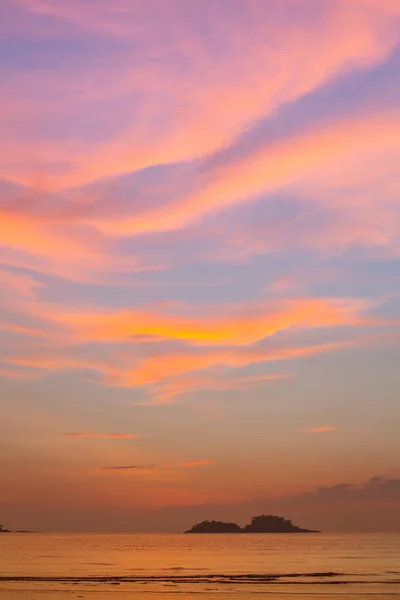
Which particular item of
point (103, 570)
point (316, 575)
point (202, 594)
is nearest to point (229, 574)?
point (316, 575)

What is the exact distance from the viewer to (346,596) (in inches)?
3083

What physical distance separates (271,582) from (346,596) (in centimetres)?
2097

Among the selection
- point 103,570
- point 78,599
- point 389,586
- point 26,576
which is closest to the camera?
point 78,599

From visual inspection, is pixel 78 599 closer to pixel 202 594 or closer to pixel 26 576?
pixel 202 594

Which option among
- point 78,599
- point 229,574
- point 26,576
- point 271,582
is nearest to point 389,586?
point 271,582

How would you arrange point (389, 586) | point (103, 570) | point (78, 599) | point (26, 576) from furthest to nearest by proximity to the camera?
point (103, 570) < point (26, 576) < point (389, 586) < point (78, 599)

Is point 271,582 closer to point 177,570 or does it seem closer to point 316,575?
point 316,575

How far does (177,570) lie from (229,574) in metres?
14.9

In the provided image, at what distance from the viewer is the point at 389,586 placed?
303 ft

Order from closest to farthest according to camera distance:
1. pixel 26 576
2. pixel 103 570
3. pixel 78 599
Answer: pixel 78 599 < pixel 26 576 < pixel 103 570

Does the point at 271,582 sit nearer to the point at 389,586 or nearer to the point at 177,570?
the point at 389,586

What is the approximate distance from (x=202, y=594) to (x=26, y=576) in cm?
3894

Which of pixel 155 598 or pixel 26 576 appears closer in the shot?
pixel 155 598

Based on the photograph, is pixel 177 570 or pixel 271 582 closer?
pixel 271 582
